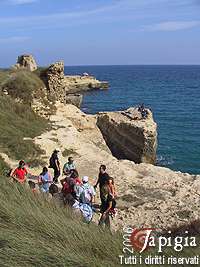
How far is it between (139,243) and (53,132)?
1888 centimetres

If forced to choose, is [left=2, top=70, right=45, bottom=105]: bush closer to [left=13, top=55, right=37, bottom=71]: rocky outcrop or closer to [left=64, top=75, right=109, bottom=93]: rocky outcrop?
[left=13, top=55, right=37, bottom=71]: rocky outcrop

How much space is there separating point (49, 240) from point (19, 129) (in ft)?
56.4

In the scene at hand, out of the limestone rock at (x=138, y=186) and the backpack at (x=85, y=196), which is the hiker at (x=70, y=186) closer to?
the backpack at (x=85, y=196)

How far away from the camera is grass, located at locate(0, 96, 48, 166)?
20703mm

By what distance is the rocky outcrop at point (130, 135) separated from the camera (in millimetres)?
32250

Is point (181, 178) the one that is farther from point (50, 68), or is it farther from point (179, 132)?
point (179, 132)

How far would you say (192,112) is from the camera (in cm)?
6209

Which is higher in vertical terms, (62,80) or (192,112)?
(62,80)

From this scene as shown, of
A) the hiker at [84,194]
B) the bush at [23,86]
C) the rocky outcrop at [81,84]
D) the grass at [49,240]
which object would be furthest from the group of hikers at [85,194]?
the rocky outcrop at [81,84]

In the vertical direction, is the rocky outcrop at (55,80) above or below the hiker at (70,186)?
above

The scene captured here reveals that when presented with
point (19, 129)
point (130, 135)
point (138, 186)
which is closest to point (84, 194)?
point (138, 186)

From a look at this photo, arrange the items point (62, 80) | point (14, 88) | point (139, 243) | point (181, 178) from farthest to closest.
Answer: point (62, 80)
point (14, 88)
point (181, 178)
point (139, 243)

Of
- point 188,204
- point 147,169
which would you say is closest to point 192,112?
point 147,169

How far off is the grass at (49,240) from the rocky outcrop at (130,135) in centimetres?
2348
